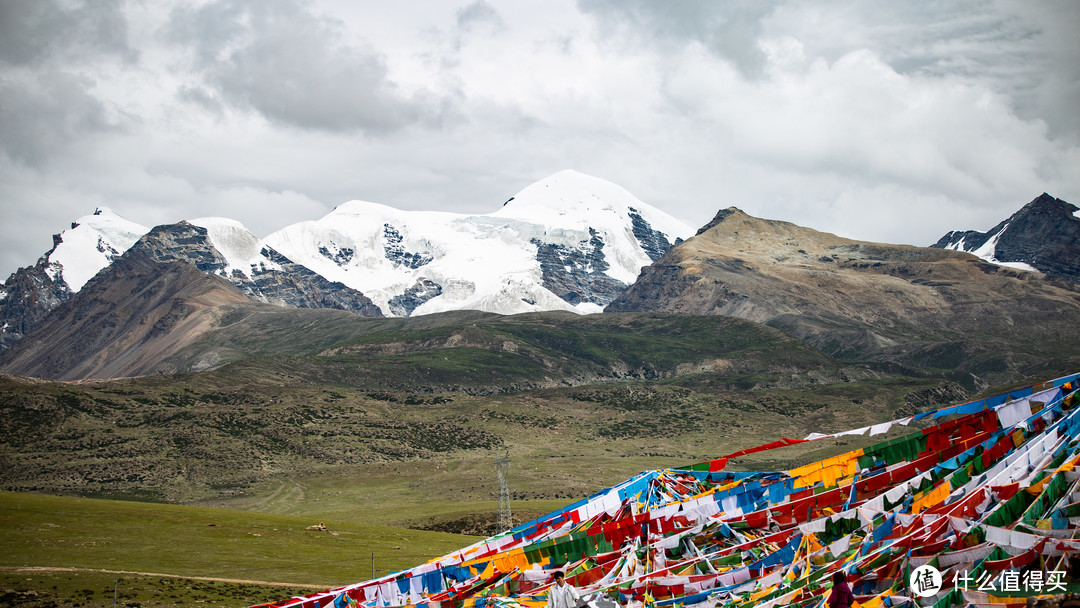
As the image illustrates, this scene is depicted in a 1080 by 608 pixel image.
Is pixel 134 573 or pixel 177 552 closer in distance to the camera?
pixel 134 573

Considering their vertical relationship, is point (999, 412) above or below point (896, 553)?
above

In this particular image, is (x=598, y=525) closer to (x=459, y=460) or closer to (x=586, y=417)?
(x=459, y=460)

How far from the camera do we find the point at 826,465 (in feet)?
98.2

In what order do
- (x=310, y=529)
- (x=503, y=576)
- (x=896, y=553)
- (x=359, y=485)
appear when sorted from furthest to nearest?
(x=359, y=485)
(x=310, y=529)
(x=503, y=576)
(x=896, y=553)

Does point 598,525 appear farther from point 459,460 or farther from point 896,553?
point 459,460

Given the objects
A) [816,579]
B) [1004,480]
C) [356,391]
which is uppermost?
[356,391]

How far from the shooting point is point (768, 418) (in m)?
189

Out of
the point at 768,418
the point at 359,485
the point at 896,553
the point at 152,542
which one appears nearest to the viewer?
the point at 896,553

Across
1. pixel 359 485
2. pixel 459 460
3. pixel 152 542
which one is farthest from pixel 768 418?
pixel 152 542

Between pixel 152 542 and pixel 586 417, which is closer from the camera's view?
pixel 152 542

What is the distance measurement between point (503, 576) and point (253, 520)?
49.5 meters

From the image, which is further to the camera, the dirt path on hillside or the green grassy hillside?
the dirt path on hillside

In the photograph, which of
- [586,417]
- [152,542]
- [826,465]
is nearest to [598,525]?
[826,465]

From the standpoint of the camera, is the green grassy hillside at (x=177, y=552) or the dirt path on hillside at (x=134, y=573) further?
the dirt path on hillside at (x=134, y=573)
